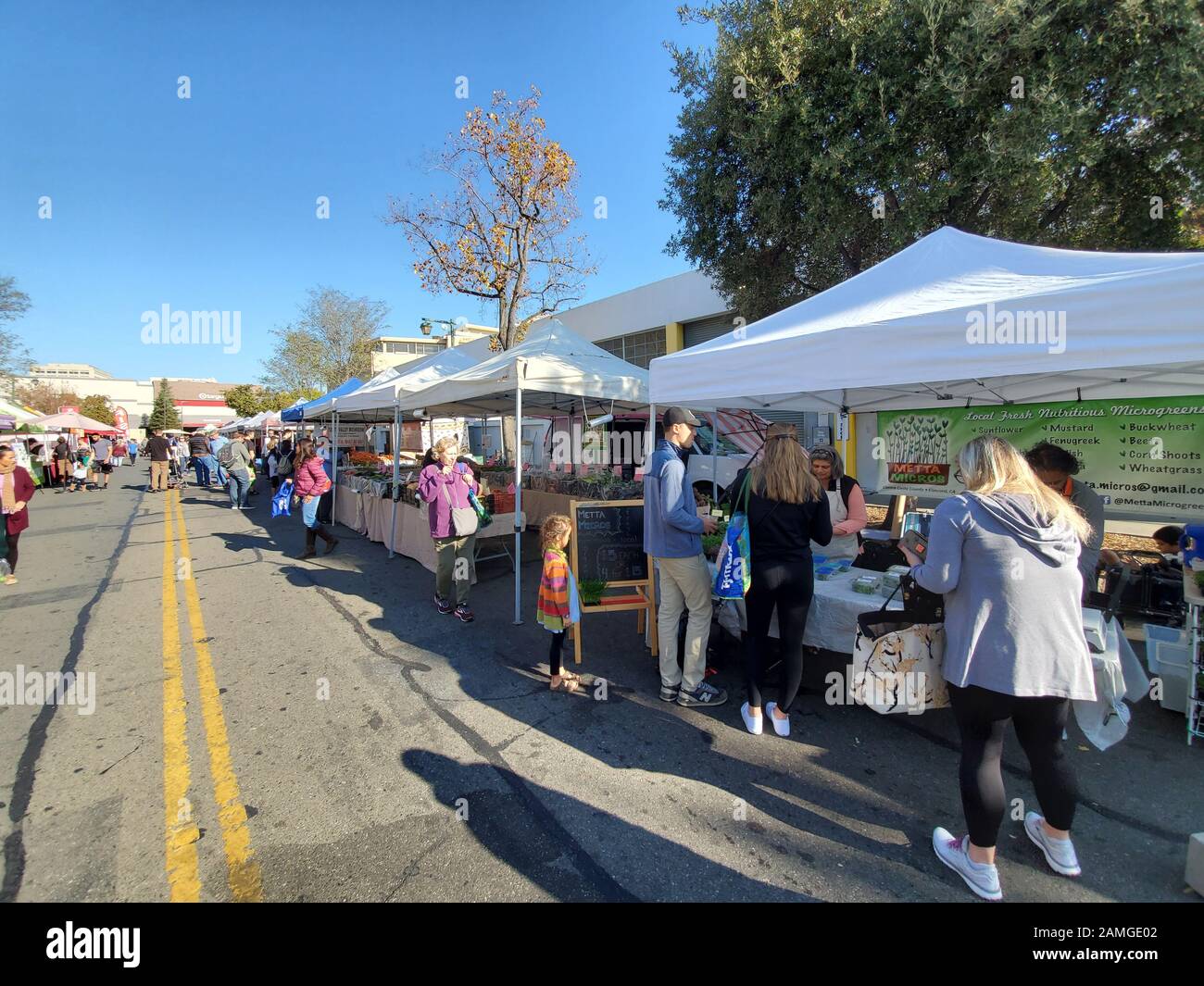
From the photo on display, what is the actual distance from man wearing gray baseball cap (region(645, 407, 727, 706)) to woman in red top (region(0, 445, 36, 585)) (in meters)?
8.47

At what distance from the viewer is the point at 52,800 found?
9.64ft

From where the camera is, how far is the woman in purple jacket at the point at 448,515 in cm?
579

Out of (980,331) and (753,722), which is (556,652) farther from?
(980,331)

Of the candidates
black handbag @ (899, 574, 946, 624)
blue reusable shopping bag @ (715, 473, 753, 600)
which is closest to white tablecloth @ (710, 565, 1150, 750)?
blue reusable shopping bag @ (715, 473, 753, 600)

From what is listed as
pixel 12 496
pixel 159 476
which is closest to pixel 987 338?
pixel 12 496

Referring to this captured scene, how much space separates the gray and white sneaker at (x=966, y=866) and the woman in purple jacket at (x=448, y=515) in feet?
14.7

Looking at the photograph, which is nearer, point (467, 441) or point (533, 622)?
point (533, 622)

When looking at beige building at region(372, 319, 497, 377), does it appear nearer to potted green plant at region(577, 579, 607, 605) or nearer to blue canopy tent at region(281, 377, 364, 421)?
blue canopy tent at region(281, 377, 364, 421)

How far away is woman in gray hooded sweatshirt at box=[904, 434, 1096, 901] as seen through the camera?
2098mm

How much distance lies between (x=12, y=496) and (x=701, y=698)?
923 cm

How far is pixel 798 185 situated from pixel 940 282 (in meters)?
5.47
